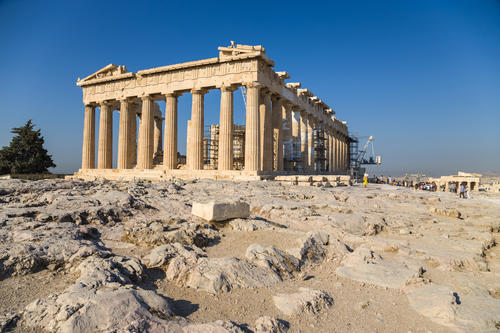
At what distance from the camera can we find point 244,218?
7.33 meters

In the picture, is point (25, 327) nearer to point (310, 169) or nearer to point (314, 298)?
point (314, 298)

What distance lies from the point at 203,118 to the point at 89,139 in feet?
43.2

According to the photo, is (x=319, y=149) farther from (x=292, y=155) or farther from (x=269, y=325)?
(x=269, y=325)

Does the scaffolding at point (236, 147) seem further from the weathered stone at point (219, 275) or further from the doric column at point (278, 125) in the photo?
the weathered stone at point (219, 275)

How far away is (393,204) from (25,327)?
455 inches

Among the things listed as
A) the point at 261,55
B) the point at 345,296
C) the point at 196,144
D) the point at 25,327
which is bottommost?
the point at 345,296

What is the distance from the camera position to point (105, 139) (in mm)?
27562

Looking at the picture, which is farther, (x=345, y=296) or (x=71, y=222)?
(x=71, y=222)

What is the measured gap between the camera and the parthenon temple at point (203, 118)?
20.8 m

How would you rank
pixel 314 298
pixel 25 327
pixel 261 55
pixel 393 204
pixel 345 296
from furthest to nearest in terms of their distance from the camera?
pixel 261 55, pixel 393 204, pixel 345 296, pixel 314 298, pixel 25 327

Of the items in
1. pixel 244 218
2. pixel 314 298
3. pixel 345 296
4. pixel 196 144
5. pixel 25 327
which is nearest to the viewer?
pixel 25 327

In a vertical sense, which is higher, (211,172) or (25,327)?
(211,172)

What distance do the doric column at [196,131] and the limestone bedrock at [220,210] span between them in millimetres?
15055

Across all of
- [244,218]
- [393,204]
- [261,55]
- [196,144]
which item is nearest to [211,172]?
[196,144]
